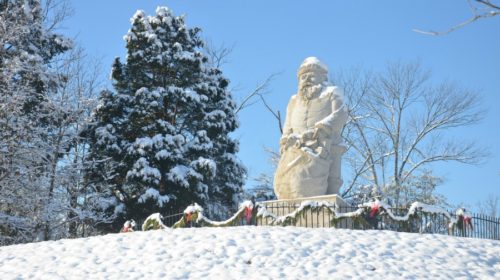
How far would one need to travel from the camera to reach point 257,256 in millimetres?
11711

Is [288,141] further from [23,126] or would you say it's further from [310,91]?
[23,126]

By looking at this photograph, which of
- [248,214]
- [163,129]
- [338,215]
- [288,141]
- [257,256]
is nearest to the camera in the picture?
[257,256]

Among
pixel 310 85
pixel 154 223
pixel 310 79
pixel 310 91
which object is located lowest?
pixel 154 223

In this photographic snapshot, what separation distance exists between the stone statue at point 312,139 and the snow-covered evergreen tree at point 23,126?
30.3 ft

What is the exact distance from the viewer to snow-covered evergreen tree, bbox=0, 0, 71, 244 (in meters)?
20.4

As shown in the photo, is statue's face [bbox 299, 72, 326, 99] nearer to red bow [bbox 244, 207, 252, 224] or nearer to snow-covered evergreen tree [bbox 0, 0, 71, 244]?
red bow [bbox 244, 207, 252, 224]

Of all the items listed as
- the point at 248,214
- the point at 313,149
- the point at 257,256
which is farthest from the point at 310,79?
the point at 257,256

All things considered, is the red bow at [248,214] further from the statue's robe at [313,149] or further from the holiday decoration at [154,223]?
the holiday decoration at [154,223]

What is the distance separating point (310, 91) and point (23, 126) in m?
10.2

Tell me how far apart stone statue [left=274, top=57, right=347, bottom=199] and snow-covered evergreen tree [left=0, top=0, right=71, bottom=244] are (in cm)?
924

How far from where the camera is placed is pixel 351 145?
31.6m

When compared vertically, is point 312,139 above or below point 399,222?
above

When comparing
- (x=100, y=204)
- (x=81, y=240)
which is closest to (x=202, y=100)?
(x=100, y=204)

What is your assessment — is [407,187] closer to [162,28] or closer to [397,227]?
[162,28]
